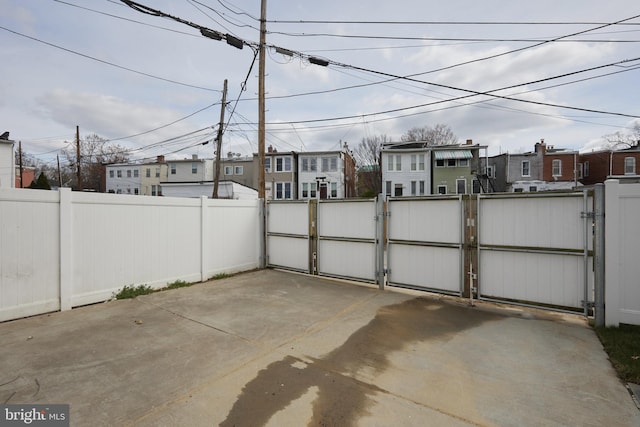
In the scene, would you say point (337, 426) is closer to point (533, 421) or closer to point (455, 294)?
point (533, 421)

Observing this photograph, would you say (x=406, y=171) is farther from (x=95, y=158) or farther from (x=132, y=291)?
(x=95, y=158)

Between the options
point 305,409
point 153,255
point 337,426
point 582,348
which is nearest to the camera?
point 337,426

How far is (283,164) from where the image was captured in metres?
31.8

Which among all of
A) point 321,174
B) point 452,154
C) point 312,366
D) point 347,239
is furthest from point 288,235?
point 452,154

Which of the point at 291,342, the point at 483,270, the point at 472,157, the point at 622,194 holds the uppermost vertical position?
the point at 472,157

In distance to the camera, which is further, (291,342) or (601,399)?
(291,342)

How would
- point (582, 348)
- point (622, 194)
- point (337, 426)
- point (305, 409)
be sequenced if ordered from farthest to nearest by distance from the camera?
point (622, 194), point (582, 348), point (305, 409), point (337, 426)

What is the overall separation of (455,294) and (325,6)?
876 centimetres

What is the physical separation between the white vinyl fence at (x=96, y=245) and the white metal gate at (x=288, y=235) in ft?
4.46

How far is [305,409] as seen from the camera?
2648mm

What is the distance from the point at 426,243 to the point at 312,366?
3924mm

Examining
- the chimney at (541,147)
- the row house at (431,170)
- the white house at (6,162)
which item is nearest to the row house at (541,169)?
the chimney at (541,147)

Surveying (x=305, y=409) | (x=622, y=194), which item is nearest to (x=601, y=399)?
(x=305, y=409)

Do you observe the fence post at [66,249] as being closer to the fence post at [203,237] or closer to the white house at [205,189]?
the fence post at [203,237]
